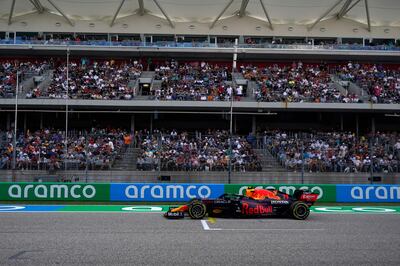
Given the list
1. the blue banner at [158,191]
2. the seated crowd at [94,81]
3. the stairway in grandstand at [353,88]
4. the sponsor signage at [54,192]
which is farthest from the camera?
the stairway in grandstand at [353,88]

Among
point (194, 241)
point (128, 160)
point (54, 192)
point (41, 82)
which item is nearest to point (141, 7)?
point (41, 82)

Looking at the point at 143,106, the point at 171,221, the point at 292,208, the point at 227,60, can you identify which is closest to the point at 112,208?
the point at 171,221

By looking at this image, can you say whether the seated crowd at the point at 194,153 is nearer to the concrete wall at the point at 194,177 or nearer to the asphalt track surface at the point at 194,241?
the concrete wall at the point at 194,177

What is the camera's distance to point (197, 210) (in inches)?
579

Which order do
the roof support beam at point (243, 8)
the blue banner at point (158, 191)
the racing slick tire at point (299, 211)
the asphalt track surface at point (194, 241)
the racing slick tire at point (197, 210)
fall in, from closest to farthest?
1. the asphalt track surface at point (194, 241)
2. the racing slick tire at point (197, 210)
3. the racing slick tire at point (299, 211)
4. the blue banner at point (158, 191)
5. the roof support beam at point (243, 8)

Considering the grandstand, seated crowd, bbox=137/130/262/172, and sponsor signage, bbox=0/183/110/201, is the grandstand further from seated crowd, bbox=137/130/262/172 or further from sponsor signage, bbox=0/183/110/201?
sponsor signage, bbox=0/183/110/201

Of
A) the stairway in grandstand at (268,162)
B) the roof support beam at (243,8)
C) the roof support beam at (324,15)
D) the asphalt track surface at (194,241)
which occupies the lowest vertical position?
the asphalt track surface at (194,241)

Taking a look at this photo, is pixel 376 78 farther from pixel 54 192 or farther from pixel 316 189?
pixel 54 192

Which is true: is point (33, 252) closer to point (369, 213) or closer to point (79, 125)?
point (369, 213)

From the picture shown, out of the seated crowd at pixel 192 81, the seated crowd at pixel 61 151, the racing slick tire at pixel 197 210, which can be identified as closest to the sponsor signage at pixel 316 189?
the racing slick tire at pixel 197 210

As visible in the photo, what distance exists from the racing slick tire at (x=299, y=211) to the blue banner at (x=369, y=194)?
6.02m

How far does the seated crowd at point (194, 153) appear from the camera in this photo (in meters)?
23.7

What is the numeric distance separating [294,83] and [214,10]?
27.0ft

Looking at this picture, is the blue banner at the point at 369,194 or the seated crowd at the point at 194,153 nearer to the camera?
the blue banner at the point at 369,194
